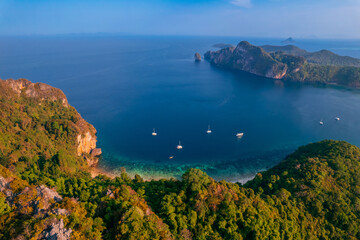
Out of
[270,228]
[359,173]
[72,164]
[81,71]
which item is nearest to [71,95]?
[81,71]

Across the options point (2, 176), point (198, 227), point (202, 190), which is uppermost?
point (2, 176)

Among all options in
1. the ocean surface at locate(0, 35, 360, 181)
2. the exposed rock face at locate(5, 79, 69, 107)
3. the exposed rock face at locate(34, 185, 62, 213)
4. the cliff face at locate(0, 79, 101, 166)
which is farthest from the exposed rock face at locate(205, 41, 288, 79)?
the exposed rock face at locate(34, 185, 62, 213)

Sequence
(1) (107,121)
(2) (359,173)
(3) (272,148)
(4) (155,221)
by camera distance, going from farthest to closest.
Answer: (1) (107,121), (3) (272,148), (2) (359,173), (4) (155,221)

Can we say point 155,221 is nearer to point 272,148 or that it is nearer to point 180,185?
point 180,185

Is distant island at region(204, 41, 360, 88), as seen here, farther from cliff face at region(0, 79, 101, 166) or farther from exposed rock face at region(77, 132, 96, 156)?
cliff face at region(0, 79, 101, 166)

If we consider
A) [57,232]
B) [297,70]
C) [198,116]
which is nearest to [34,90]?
[198,116]

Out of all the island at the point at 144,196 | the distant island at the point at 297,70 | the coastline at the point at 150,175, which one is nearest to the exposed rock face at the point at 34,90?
the island at the point at 144,196

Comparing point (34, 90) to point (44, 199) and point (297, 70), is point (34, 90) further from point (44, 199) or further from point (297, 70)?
point (297, 70)

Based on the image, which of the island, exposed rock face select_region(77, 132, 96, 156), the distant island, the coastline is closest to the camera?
the island
